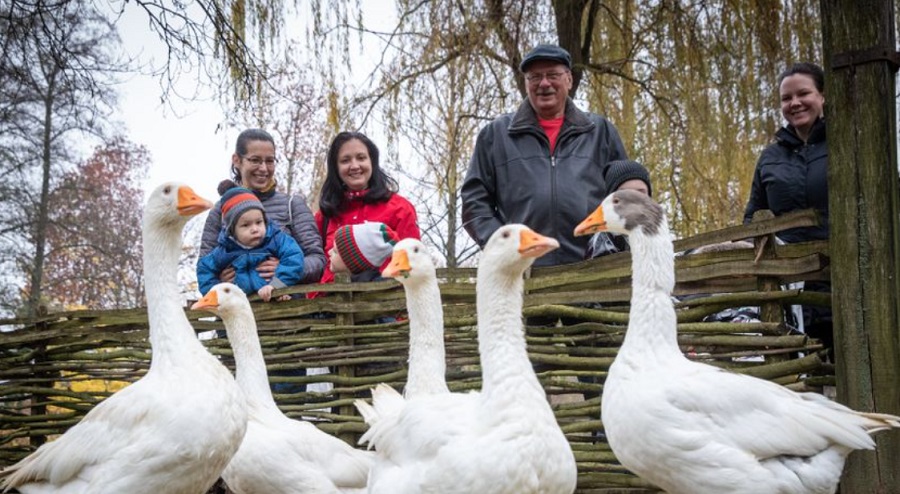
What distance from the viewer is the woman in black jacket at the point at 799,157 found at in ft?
17.3

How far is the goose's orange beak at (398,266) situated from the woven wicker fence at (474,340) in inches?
33.6

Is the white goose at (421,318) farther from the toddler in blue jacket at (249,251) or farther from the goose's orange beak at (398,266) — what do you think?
the toddler in blue jacket at (249,251)

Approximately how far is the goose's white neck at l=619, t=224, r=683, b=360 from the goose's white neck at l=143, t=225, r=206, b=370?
208cm

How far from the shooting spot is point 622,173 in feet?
18.4

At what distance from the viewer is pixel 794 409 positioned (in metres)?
3.70

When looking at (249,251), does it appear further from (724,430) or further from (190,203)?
(724,430)

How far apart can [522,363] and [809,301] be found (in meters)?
1.82

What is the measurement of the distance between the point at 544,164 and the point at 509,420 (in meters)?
2.59

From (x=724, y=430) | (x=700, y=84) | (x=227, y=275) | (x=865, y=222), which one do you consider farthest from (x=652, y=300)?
(x=700, y=84)

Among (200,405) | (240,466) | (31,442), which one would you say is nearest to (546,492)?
(200,405)

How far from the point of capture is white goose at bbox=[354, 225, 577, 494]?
3.39 meters

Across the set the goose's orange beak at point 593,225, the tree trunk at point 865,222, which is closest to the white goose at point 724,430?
the tree trunk at point 865,222

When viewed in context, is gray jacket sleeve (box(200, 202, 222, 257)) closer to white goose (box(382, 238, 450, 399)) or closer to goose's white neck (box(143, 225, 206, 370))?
goose's white neck (box(143, 225, 206, 370))

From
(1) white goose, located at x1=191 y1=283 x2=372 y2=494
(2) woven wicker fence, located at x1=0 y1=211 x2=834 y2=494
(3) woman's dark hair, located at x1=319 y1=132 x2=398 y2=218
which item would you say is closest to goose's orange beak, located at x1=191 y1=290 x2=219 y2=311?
(1) white goose, located at x1=191 y1=283 x2=372 y2=494
